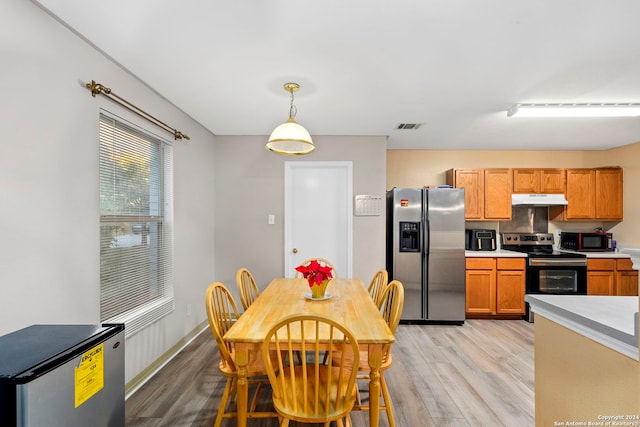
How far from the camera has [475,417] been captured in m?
2.12

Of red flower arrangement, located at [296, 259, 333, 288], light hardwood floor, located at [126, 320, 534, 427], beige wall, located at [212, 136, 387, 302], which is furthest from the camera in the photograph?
beige wall, located at [212, 136, 387, 302]

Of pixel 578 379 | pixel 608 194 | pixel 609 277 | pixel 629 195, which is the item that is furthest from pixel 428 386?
pixel 629 195

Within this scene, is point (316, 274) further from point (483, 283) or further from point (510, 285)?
point (510, 285)

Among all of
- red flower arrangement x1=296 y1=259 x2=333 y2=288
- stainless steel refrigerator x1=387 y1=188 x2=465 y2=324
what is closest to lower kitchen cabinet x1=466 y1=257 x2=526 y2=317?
stainless steel refrigerator x1=387 y1=188 x2=465 y2=324

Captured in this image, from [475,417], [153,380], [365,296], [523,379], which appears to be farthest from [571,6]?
[153,380]

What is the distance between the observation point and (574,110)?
2.87 m

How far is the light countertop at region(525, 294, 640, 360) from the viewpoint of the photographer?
1.08 metres

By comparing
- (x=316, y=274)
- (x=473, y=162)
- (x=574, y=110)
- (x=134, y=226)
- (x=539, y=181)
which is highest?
(x=574, y=110)

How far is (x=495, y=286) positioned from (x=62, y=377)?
453 centimetres

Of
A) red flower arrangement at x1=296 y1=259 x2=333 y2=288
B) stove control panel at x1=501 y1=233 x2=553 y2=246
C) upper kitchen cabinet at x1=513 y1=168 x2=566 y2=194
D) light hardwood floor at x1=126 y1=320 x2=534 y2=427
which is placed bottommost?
light hardwood floor at x1=126 y1=320 x2=534 y2=427

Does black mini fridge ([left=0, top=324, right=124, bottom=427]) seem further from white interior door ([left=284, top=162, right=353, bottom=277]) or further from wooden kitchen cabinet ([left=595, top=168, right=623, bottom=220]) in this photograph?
wooden kitchen cabinet ([left=595, top=168, right=623, bottom=220])

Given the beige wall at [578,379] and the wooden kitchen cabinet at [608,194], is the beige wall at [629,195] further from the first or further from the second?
the beige wall at [578,379]

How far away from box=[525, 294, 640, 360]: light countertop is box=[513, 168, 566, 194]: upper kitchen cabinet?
3.34m

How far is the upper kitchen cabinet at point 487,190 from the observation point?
14.5ft
